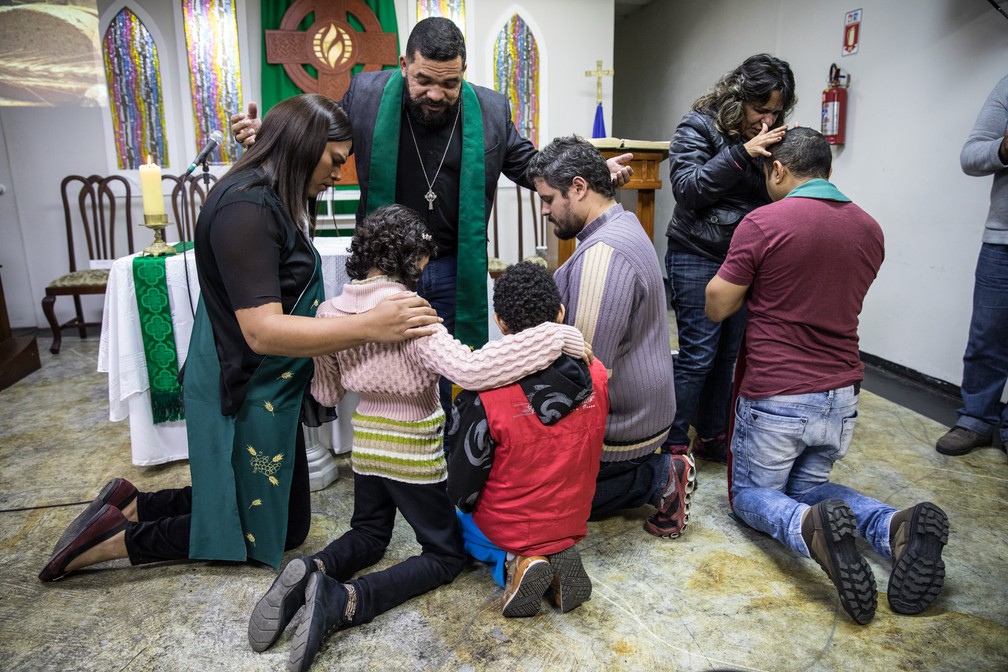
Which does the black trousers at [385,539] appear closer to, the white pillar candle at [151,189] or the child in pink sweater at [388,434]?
the child in pink sweater at [388,434]

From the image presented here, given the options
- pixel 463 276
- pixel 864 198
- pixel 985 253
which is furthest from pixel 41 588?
pixel 864 198

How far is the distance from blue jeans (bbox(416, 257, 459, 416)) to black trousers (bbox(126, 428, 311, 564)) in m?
0.58

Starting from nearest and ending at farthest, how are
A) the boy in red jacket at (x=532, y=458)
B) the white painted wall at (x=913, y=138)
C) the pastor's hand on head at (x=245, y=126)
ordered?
the boy in red jacket at (x=532, y=458) < the pastor's hand on head at (x=245, y=126) < the white painted wall at (x=913, y=138)

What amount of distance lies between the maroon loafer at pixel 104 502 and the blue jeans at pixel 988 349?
9.98 feet

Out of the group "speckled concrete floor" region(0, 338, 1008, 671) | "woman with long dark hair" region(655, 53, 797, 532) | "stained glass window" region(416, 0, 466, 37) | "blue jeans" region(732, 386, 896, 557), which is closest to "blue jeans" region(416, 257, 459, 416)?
"speckled concrete floor" region(0, 338, 1008, 671)

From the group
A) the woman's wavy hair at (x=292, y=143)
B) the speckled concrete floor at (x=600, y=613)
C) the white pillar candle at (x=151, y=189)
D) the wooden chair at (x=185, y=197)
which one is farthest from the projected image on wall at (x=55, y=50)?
the woman's wavy hair at (x=292, y=143)

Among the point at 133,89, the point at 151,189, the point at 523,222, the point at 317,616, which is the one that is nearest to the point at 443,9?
the point at 523,222

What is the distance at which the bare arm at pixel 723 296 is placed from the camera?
76.0 inches

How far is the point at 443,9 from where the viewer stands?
5.27m

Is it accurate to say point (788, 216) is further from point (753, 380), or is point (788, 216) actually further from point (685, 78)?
point (685, 78)

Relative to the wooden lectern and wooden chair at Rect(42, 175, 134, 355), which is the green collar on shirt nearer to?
the wooden lectern

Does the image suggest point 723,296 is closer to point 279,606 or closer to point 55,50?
point 279,606

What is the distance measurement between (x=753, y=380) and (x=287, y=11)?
4.56 metres

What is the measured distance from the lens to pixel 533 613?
1668 mm
